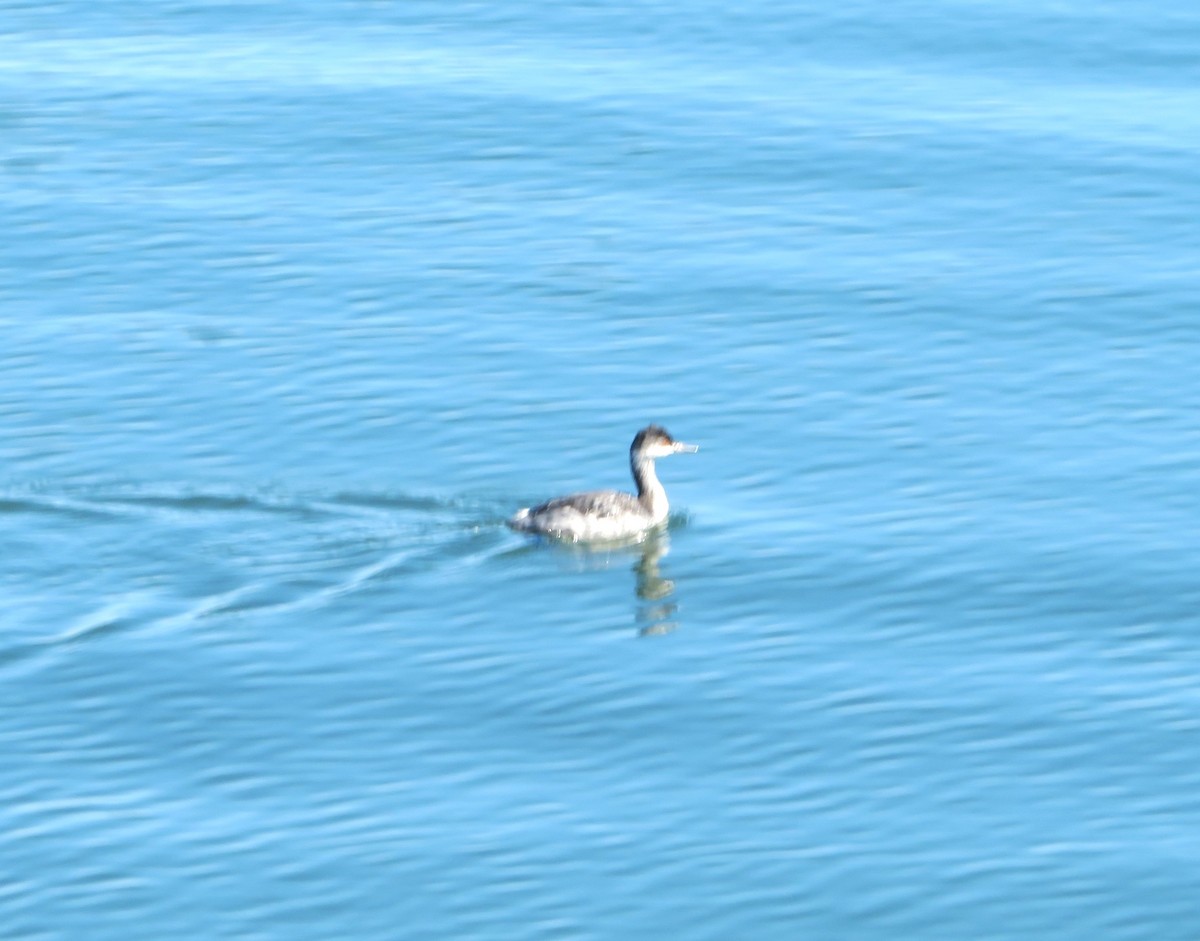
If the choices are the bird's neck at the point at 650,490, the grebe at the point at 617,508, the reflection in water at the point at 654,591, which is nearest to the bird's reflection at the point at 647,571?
the reflection in water at the point at 654,591

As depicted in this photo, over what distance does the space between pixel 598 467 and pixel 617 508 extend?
8.52ft

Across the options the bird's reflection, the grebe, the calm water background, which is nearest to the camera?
the calm water background

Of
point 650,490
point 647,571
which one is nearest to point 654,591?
point 647,571

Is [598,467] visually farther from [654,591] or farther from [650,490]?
[654,591]

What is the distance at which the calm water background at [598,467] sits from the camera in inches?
880

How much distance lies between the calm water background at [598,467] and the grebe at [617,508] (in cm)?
33

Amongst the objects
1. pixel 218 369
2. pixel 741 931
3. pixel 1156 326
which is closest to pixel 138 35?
pixel 218 369

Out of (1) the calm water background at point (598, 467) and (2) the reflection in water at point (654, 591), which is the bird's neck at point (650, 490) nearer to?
(2) the reflection in water at point (654, 591)

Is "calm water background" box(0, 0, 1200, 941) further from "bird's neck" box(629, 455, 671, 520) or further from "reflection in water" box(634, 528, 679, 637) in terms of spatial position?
"bird's neck" box(629, 455, 671, 520)

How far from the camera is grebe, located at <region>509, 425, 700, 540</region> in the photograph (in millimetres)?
29234

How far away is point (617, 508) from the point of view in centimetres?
2970

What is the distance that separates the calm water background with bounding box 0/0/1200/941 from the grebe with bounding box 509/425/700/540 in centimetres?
33

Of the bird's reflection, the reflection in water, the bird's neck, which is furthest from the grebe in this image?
the reflection in water

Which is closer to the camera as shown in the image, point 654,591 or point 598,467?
point 654,591
